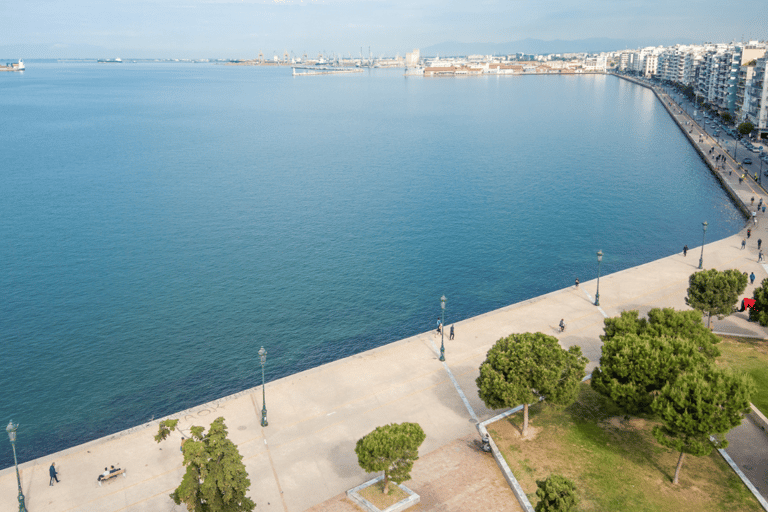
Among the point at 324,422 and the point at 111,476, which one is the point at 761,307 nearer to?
the point at 324,422

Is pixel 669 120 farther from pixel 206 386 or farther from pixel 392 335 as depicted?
pixel 206 386

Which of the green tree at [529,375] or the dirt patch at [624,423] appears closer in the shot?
the green tree at [529,375]

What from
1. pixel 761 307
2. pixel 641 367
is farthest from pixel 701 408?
pixel 761 307

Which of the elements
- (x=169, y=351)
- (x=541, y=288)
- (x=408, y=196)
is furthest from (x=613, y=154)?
(x=169, y=351)

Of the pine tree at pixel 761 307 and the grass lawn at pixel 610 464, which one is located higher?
the pine tree at pixel 761 307

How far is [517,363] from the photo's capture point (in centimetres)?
2628

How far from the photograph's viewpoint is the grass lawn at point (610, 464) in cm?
2334

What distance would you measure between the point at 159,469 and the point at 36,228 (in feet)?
176

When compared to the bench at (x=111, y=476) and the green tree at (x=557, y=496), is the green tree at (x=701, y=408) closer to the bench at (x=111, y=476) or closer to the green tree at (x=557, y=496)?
the green tree at (x=557, y=496)

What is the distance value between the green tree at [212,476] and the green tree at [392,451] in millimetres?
4567

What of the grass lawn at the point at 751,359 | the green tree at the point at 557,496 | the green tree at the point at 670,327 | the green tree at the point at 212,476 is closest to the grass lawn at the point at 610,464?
the green tree at the point at 557,496

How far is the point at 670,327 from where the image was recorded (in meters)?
29.5

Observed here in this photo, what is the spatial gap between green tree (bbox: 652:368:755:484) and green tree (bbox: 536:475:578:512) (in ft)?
18.8

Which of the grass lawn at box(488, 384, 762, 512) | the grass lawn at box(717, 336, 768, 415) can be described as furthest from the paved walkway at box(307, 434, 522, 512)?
the grass lawn at box(717, 336, 768, 415)
